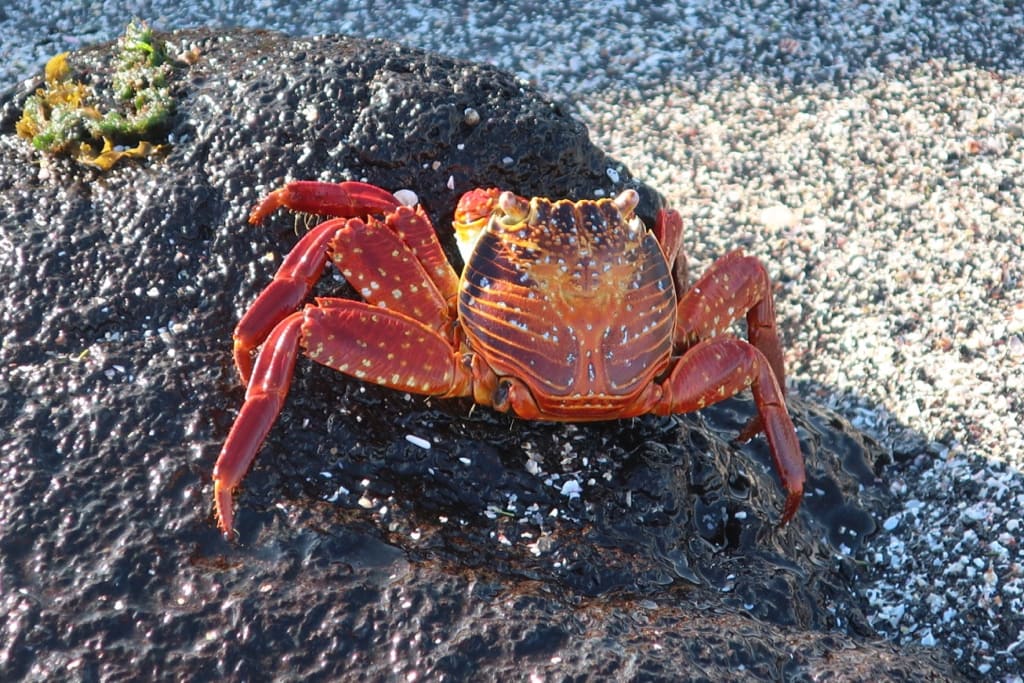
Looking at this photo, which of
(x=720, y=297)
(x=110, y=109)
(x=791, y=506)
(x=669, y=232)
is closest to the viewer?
(x=791, y=506)

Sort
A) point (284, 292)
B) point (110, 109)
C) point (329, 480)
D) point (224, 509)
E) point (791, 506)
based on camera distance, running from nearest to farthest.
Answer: point (224, 509) → point (329, 480) → point (284, 292) → point (791, 506) → point (110, 109)

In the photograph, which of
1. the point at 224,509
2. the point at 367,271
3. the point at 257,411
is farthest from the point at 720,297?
the point at 224,509

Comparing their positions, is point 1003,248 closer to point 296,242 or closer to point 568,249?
point 568,249

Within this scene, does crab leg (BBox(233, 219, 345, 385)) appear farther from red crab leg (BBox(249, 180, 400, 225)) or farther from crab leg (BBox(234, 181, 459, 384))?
red crab leg (BBox(249, 180, 400, 225))

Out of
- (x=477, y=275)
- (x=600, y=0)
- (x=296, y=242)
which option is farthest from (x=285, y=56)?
(x=600, y=0)

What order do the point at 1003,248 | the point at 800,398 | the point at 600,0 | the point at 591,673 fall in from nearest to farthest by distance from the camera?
the point at 591,673, the point at 800,398, the point at 1003,248, the point at 600,0

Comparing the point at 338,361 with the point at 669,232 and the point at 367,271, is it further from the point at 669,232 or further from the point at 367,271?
the point at 669,232

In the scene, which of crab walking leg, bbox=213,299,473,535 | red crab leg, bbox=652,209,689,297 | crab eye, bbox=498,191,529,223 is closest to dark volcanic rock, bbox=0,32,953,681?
crab walking leg, bbox=213,299,473,535

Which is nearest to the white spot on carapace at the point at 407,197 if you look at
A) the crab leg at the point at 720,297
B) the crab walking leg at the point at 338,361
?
the crab walking leg at the point at 338,361
